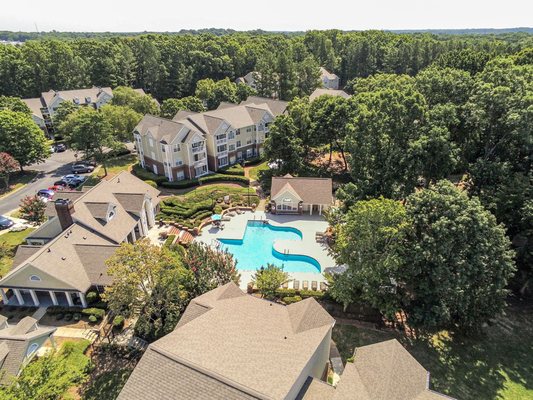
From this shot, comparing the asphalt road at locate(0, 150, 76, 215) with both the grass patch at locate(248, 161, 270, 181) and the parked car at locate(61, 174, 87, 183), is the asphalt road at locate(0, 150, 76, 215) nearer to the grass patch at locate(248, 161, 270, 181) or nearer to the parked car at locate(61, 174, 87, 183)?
the parked car at locate(61, 174, 87, 183)

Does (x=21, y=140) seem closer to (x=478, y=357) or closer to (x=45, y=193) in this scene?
(x=45, y=193)

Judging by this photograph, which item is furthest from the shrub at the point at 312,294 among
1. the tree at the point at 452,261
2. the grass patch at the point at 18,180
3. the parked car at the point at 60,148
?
the parked car at the point at 60,148

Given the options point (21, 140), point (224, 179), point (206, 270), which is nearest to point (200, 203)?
point (224, 179)

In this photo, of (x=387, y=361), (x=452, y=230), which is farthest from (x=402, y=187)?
(x=387, y=361)

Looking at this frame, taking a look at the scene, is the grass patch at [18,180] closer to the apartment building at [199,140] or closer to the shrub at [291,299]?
the apartment building at [199,140]

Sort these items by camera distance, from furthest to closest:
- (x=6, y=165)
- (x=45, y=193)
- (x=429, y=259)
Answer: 1. (x=6, y=165)
2. (x=45, y=193)
3. (x=429, y=259)

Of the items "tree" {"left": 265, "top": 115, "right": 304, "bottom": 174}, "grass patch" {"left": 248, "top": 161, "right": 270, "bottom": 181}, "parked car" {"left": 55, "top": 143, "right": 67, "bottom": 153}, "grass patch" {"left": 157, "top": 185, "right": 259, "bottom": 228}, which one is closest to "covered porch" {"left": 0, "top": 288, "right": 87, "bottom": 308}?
"grass patch" {"left": 157, "top": 185, "right": 259, "bottom": 228}

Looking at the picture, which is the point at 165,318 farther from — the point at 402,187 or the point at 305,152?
the point at 305,152
